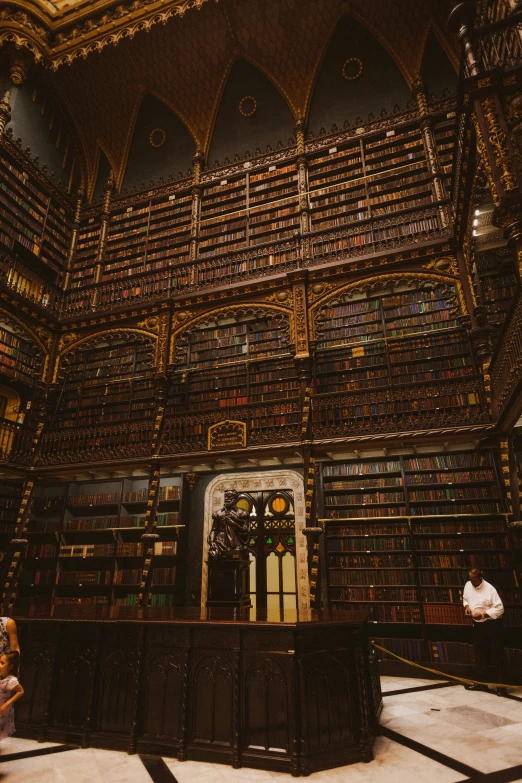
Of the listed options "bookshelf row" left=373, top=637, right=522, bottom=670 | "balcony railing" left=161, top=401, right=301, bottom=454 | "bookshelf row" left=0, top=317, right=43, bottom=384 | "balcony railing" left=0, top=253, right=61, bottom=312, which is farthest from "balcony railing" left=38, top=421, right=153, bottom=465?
"bookshelf row" left=373, top=637, right=522, bottom=670

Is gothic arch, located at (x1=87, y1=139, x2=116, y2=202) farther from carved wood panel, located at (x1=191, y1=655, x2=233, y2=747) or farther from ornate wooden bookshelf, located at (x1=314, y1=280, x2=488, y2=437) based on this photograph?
carved wood panel, located at (x1=191, y1=655, x2=233, y2=747)

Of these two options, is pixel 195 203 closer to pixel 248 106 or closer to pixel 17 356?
pixel 248 106

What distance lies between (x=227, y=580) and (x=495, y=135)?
466 cm

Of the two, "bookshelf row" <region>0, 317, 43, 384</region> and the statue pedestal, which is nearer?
the statue pedestal

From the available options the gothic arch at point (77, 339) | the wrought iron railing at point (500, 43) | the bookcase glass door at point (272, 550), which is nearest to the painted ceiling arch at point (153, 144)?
the gothic arch at point (77, 339)

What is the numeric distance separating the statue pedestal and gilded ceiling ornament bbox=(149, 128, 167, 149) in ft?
28.3

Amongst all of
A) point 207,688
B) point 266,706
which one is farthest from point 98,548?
point 266,706

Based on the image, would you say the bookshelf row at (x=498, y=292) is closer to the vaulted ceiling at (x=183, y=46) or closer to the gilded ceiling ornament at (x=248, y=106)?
the vaulted ceiling at (x=183, y=46)

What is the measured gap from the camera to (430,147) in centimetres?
665

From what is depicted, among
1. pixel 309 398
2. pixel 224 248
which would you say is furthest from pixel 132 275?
pixel 309 398

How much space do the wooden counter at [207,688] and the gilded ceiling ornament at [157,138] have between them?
911 centimetres

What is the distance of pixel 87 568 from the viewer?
6945 millimetres

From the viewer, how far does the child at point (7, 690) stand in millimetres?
2496

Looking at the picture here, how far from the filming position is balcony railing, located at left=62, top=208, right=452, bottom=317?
6.35m
